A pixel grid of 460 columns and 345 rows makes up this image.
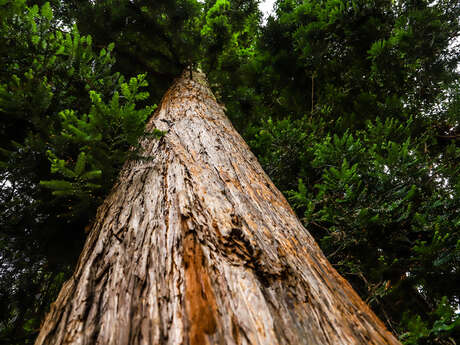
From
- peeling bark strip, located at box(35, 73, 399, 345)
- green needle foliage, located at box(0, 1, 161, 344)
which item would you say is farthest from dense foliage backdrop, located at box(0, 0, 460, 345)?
peeling bark strip, located at box(35, 73, 399, 345)

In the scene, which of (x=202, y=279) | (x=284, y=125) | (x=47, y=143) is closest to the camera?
(x=202, y=279)

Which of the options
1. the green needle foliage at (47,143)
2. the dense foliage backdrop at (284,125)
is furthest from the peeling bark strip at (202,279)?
the dense foliage backdrop at (284,125)

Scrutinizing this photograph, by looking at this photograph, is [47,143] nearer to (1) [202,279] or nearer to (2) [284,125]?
(1) [202,279]

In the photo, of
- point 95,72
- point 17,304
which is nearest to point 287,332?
point 95,72

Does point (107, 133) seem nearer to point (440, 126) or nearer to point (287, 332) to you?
point (287, 332)

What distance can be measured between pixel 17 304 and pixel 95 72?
2.67 meters

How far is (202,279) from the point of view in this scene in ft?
2.60

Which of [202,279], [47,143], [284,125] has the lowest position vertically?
[202,279]

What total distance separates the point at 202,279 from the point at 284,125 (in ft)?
11.5

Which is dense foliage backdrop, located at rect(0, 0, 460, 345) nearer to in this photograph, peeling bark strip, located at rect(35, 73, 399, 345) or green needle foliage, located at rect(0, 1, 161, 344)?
green needle foliage, located at rect(0, 1, 161, 344)

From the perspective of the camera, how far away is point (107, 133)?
5.08 feet

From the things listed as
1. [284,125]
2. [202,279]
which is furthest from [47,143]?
[284,125]

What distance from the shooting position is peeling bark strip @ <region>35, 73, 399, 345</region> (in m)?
0.70

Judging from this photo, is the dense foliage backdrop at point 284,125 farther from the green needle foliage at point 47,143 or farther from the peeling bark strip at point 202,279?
the peeling bark strip at point 202,279
